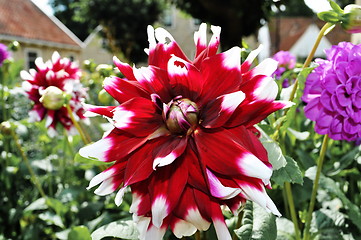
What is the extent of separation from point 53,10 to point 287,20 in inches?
657

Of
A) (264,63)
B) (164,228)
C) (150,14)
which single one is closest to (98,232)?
(164,228)

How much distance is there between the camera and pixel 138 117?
49 centimetres

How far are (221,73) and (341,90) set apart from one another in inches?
11.1

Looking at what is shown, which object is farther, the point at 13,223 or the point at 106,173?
the point at 13,223

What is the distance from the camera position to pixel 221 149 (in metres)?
0.46

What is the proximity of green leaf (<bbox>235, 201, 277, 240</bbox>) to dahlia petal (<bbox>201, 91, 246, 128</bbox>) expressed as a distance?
0.24 metres

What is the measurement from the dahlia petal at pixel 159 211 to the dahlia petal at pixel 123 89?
135 mm

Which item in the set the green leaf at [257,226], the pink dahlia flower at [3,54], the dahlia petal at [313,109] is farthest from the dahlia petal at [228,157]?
the pink dahlia flower at [3,54]

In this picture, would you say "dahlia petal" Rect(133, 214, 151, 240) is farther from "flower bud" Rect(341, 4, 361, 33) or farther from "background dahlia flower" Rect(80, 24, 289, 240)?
"flower bud" Rect(341, 4, 361, 33)

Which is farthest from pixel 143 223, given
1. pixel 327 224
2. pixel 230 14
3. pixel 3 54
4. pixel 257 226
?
pixel 230 14

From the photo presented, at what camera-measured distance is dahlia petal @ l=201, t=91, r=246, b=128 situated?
0.45 m

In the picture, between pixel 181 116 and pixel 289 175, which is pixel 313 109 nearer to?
pixel 289 175

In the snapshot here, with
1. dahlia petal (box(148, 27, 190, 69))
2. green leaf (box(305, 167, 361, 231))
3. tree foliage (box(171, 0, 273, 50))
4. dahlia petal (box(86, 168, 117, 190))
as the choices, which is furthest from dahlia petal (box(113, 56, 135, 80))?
tree foliage (box(171, 0, 273, 50))

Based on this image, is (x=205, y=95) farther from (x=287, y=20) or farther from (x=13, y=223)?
(x=287, y=20)
